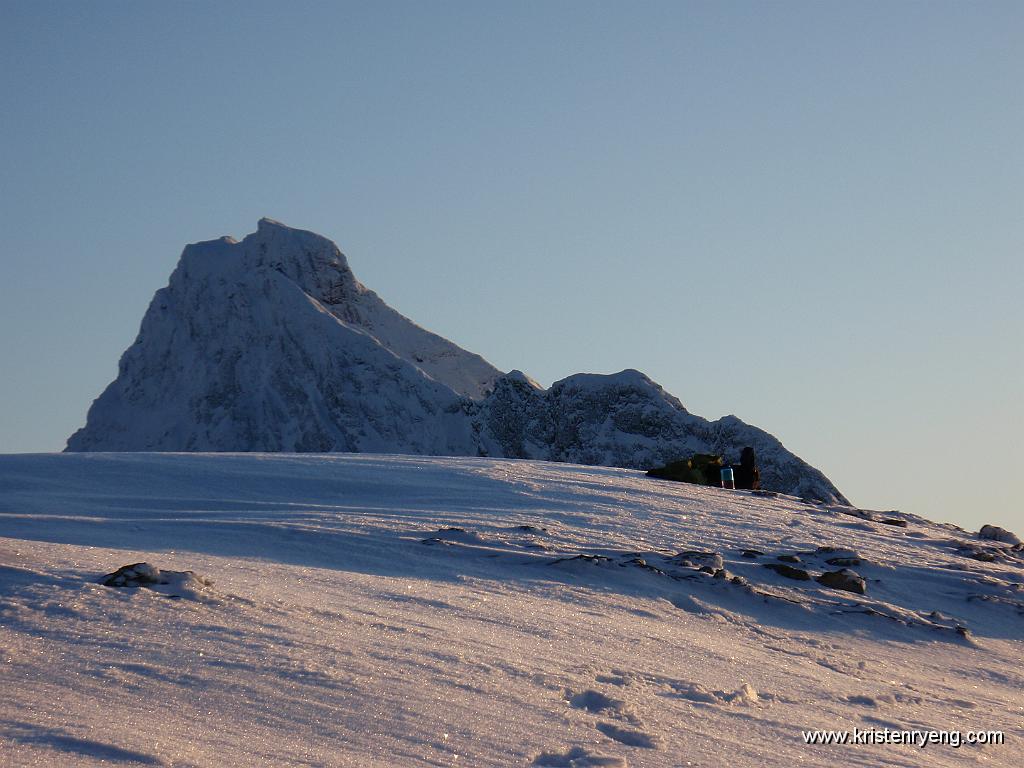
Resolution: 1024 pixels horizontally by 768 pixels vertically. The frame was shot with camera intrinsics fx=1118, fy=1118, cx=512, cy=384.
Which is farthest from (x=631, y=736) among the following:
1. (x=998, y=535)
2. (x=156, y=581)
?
(x=998, y=535)

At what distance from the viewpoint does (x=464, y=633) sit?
5438mm

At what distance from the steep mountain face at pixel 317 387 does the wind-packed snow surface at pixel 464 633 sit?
3265 centimetres

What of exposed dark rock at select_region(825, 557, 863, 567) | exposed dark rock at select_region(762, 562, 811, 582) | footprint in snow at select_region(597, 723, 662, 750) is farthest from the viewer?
exposed dark rock at select_region(825, 557, 863, 567)

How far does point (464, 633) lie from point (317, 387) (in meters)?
53.5

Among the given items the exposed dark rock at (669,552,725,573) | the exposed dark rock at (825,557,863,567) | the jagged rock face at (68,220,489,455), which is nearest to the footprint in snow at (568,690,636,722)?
the exposed dark rock at (669,552,725,573)

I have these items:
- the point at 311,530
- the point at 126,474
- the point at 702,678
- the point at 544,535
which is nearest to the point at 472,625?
the point at 702,678

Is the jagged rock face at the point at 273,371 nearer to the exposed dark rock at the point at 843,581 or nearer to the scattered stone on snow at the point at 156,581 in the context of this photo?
the exposed dark rock at the point at 843,581

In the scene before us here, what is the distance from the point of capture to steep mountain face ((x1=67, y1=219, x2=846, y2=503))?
4509 cm

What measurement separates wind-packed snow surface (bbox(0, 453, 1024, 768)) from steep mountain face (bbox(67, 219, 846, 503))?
32646mm

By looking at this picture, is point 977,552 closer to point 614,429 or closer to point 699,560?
point 699,560

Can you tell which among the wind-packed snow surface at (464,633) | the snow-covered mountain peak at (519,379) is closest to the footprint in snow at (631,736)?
the wind-packed snow surface at (464,633)

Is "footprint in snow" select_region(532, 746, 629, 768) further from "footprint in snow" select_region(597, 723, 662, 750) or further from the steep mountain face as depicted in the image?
the steep mountain face

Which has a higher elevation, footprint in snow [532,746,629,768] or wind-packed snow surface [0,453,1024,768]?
wind-packed snow surface [0,453,1024,768]

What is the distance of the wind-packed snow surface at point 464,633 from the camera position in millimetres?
3834
